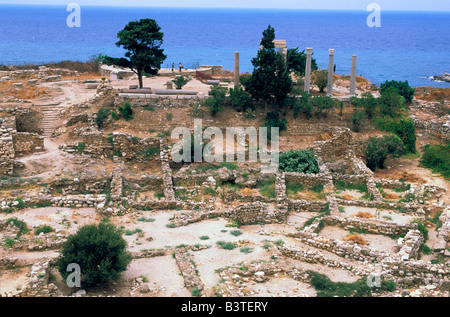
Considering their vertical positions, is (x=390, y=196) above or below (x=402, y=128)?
below

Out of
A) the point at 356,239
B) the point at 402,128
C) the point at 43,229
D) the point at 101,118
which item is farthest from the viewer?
the point at 402,128

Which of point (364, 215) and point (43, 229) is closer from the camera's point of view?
point (43, 229)

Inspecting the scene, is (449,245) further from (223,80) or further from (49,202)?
(223,80)

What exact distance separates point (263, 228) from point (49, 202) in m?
9.69

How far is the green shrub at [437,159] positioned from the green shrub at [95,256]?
19.9m

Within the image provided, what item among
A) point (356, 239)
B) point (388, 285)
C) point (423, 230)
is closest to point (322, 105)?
point (423, 230)

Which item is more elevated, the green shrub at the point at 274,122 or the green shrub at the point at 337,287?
the green shrub at the point at 274,122

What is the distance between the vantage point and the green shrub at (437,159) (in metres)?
30.4

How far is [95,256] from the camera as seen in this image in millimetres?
17484

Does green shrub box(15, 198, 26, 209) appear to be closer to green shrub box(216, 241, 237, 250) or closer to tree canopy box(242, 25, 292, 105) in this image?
green shrub box(216, 241, 237, 250)

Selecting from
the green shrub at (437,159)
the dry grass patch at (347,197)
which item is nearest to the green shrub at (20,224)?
the dry grass patch at (347,197)

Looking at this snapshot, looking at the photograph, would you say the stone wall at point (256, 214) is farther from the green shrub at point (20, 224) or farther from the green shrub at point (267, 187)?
the green shrub at point (20, 224)

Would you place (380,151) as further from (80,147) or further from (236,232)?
(80,147)

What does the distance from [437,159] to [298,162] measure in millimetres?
8661
